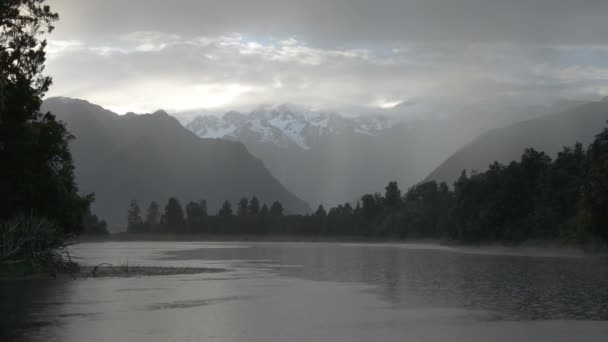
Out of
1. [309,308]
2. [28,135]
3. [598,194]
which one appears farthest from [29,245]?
[598,194]

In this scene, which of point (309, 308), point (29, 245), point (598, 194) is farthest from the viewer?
point (598, 194)

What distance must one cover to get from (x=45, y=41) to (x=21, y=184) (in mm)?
16775

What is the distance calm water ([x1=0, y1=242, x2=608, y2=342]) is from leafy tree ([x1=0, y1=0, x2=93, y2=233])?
1229 centimetres

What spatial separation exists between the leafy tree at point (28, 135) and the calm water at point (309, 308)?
1229 centimetres

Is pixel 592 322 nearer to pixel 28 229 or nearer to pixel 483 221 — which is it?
pixel 28 229

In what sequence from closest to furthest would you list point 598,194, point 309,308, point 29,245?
point 309,308 → point 29,245 → point 598,194

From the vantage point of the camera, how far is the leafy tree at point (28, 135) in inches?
2388

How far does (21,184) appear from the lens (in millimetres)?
73312

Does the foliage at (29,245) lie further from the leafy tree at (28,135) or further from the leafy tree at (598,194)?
the leafy tree at (598,194)

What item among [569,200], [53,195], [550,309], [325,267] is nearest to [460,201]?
[569,200]

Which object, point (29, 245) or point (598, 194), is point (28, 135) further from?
point (598, 194)

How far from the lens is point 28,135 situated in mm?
74312

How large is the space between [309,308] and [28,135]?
1654 inches

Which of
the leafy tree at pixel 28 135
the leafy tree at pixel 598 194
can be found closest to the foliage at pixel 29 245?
the leafy tree at pixel 28 135
